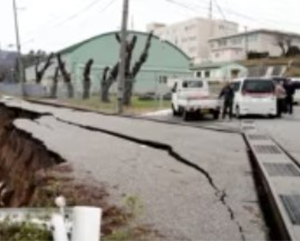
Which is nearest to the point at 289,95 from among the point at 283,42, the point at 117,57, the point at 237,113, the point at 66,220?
the point at 237,113

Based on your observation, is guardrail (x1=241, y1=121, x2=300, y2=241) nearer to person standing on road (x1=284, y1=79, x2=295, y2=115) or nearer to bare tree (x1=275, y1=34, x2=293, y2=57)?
person standing on road (x1=284, y1=79, x2=295, y2=115)

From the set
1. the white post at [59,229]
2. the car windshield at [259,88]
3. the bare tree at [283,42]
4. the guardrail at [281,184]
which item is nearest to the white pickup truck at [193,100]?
the car windshield at [259,88]

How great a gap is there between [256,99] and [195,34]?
96656 mm

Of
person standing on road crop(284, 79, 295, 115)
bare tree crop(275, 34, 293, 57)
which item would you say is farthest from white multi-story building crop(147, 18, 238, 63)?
person standing on road crop(284, 79, 295, 115)

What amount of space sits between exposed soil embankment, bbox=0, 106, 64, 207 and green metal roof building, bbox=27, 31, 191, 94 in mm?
51822

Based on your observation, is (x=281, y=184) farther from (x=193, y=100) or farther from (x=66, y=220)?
(x=193, y=100)

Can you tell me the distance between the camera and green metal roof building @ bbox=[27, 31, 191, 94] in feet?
250

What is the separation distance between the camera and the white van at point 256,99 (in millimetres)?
31953

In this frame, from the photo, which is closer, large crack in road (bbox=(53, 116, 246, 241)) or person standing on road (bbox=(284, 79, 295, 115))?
large crack in road (bbox=(53, 116, 246, 241))

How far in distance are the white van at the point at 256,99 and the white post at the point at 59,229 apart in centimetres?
2719

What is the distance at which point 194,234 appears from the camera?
21.3 feet

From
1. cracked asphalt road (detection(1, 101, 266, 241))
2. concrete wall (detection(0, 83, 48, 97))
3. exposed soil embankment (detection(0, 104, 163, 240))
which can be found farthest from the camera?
concrete wall (detection(0, 83, 48, 97))

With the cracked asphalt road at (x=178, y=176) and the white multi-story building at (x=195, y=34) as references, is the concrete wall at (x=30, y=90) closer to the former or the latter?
the white multi-story building at (x=195, y=34)

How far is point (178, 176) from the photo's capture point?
34.8 feet
